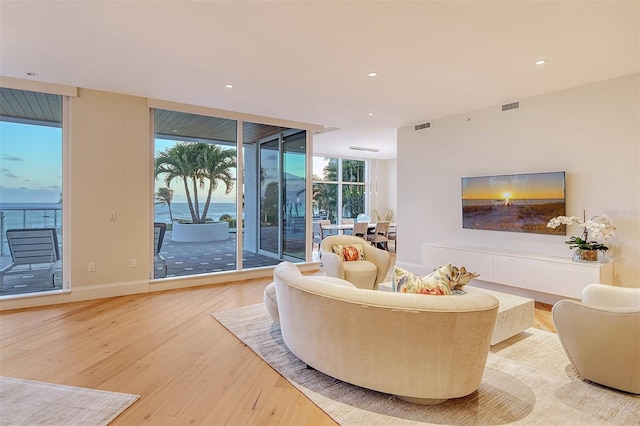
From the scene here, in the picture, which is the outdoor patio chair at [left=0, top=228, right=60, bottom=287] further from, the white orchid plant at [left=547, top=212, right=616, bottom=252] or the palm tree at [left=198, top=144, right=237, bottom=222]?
the white orchid plant at [left=547, top=212, right=616, bottom=252]

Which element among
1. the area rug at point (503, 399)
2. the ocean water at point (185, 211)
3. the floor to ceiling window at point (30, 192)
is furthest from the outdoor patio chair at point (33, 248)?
the area rug at point (503, 399)

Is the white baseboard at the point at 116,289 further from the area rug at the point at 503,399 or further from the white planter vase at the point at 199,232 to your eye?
the area rug at the point at 503,399

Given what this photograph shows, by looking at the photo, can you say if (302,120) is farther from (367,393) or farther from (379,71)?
(367,393)

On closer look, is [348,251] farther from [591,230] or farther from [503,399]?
[591,230]

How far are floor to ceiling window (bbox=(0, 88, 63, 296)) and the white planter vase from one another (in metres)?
1.51

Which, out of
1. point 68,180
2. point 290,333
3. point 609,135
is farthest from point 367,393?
point 68,180

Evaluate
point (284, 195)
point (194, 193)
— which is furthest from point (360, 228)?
point (194, 193)

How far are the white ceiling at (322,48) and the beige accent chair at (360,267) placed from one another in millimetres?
2178

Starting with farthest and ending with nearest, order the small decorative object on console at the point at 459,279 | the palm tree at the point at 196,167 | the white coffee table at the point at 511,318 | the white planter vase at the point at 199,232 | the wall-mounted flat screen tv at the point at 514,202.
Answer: the white planter vase at the point at 199,232, the palm tree at the point at 196,167, the wall-mounted flat screen tv at the point at 514,202, the small decorative object on console at the point at 459,279, the white coffee table at the point at 511,318

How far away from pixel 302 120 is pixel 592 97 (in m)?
4.18

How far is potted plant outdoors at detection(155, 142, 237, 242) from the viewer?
5.33 m

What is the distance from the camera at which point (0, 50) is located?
3.34m

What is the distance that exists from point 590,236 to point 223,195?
17.1 ft

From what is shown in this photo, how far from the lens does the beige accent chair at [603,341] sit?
7.13 feet
